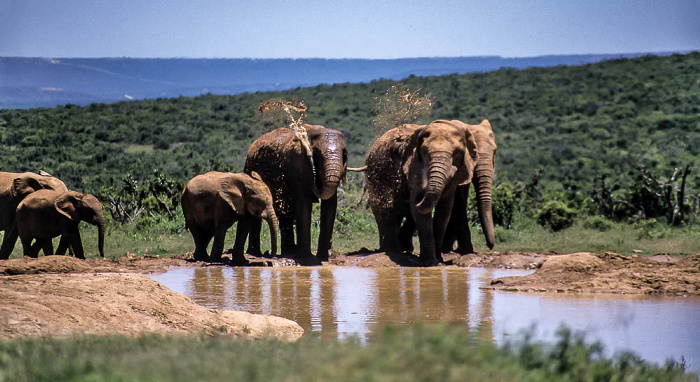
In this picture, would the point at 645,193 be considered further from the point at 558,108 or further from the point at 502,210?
the point at 558,108

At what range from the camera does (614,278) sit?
12008 millimetres

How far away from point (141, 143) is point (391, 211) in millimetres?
38151

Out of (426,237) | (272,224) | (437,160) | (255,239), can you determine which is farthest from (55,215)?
(437,160)

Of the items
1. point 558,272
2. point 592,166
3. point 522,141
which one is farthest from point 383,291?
point 522,141

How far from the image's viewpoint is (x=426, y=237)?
1561cm

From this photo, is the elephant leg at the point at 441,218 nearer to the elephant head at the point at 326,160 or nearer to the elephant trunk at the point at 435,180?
the elephant trunk at the point at 435,180

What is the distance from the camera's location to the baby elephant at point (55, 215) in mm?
14820

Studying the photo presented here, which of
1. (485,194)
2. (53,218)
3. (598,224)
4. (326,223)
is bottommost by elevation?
(598,224)

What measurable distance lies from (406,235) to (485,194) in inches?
80.8

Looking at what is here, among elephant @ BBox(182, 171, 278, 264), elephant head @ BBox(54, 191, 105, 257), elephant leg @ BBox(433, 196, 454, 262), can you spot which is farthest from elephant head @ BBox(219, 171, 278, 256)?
elephant leg @ BBox(433, 196, 454, 262)

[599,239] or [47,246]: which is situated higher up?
[47,246]

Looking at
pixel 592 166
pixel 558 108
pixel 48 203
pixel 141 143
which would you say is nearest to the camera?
pixel 48 203

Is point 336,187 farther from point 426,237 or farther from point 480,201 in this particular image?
point 480,201

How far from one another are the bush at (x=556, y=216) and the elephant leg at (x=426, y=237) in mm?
6148
